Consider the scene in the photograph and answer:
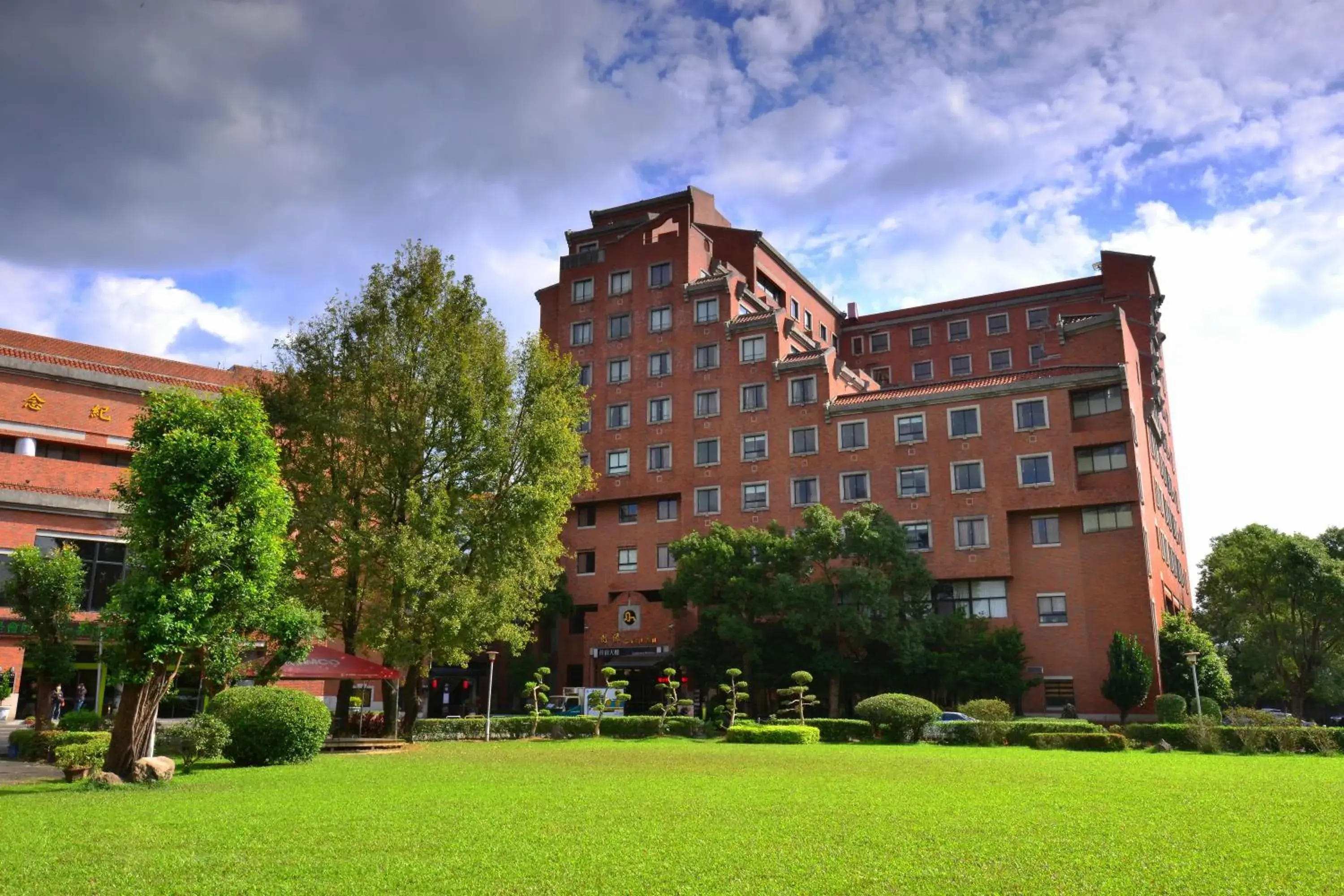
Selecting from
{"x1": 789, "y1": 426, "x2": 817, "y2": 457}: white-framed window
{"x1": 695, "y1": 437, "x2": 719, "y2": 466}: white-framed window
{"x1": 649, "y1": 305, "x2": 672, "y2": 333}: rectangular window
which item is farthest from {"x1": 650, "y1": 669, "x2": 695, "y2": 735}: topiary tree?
{"x1": 649, "y1": 305, "x2": 672, "y2": 333}: rectangular window

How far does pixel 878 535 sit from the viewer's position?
4731cm

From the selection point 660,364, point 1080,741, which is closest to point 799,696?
point 1080,741

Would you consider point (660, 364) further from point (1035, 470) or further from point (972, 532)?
point (1035, 470)

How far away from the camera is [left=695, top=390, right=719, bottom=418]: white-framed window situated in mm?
59106

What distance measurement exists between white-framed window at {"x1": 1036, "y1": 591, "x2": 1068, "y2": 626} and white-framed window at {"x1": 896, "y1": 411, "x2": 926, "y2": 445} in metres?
10.2

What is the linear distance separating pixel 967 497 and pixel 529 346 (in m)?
27.1

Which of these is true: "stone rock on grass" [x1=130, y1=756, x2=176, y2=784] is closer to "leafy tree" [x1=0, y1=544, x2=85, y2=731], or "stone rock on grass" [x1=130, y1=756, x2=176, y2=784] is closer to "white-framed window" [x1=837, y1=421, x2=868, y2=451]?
"leafy tree" [x1=0, y1=544, x2=85, y2=731]

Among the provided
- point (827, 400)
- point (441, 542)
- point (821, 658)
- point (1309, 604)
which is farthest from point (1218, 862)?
point (1309, 604)

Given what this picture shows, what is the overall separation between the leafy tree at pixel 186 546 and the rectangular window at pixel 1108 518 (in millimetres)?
40909

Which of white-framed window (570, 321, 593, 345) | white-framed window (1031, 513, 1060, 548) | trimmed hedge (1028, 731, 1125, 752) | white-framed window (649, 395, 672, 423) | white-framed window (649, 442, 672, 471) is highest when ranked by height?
white-framed window (570, 321, 593, 345)

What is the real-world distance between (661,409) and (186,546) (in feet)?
138

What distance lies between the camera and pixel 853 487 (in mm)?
54375

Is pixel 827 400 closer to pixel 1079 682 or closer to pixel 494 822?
pixel 1079 682

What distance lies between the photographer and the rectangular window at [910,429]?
53562mm
